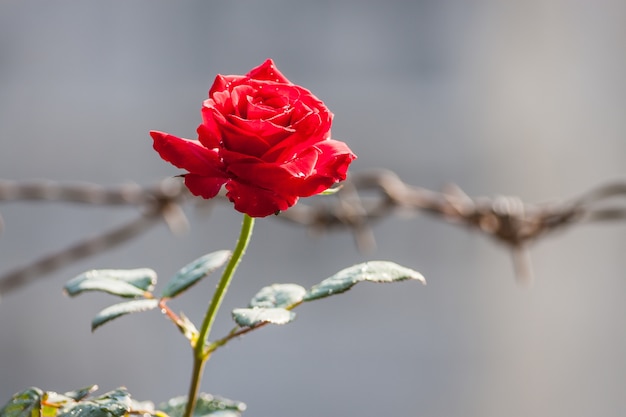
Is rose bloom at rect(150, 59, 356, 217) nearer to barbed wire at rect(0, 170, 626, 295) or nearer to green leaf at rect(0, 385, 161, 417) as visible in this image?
green leaf at rect(0, 385, 161, 417)

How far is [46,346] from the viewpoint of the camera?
2.29 metres

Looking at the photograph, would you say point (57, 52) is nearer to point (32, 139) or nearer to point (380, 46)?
point (32, 139)

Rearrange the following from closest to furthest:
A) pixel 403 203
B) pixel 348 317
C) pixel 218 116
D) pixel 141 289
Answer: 1. pixel 218 116
2. pixel 141 289
3. pixel 403 203
4. pixel 348 317

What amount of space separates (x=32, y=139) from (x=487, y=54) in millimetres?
1167

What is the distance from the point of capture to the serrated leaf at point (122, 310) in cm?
37

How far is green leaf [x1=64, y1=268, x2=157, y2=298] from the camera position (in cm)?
40

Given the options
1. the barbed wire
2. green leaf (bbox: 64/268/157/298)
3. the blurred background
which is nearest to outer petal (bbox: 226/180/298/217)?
green leaf (bbox: 64/268/157/298)

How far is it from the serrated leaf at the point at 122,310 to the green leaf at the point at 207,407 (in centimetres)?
6

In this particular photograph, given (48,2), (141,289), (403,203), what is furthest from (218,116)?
(48,2)

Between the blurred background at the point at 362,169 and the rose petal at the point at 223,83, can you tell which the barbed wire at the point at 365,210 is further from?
the blurred background at the point at 362,169

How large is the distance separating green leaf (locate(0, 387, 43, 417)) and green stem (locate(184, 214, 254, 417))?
0.06m

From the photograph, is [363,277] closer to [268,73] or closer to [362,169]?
[268,73]

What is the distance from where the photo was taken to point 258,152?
32 cm

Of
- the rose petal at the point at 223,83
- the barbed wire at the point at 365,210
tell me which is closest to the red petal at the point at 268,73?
the rose petal at the point at 223,83
